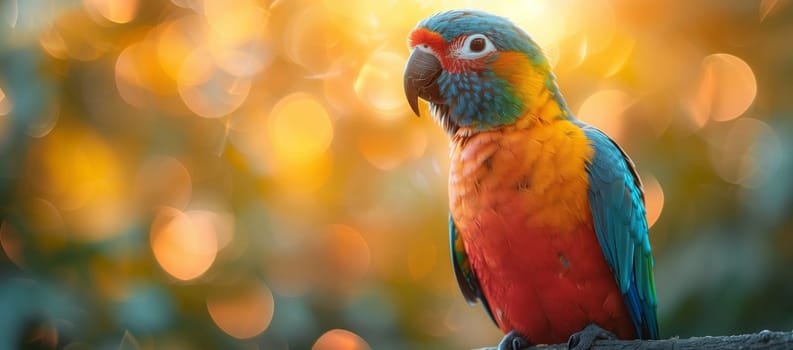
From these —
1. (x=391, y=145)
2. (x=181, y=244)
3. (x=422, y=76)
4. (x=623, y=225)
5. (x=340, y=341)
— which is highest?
(x=422, y=76)

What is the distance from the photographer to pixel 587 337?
1267 mm

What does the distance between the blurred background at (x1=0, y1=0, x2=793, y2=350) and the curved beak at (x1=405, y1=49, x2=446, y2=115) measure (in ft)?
2.44

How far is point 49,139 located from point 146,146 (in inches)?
11.2

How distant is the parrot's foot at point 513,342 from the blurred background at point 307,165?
94 cm

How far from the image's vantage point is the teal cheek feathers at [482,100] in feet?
4.45

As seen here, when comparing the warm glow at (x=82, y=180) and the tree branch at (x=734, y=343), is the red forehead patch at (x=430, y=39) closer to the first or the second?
the tree branch at (x=734, y=343)

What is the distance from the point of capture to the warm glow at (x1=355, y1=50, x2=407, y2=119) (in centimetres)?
243

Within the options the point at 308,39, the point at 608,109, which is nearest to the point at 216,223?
the point at 308,39

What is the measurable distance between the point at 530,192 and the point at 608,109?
1150 mm

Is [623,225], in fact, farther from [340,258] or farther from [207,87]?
[207,87]

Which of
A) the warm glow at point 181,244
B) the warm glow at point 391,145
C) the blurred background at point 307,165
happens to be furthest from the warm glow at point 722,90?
the warm glow at point 181,244

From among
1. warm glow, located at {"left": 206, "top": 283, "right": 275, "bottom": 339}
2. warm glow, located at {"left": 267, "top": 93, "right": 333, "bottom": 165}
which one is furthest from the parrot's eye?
warm glow, located at {"left": 206, "top": 283, "right": 275, "bottom": 339}

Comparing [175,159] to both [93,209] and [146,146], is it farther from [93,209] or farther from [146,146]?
[93,209]

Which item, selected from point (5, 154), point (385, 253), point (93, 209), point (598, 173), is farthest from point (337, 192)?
point (598, 173)
